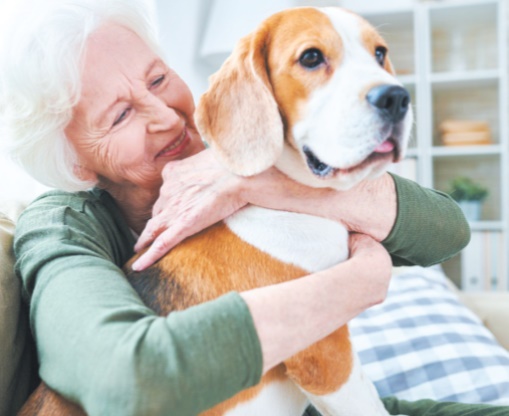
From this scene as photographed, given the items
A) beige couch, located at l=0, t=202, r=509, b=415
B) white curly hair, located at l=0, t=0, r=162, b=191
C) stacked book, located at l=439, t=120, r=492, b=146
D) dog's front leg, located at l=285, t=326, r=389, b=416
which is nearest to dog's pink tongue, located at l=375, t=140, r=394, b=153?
dog's front leg, located at l=285, t=326, r=389, b=416

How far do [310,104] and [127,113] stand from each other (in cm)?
42

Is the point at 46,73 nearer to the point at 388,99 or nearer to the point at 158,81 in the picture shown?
the point at 158,81

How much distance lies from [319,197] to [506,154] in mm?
3312

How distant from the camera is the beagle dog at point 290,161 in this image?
0.94 meters

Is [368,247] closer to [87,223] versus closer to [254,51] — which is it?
[254,51]

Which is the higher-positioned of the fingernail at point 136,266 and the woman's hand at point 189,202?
the woman's hand at point 189,202

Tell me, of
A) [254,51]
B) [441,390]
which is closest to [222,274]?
[254,51]

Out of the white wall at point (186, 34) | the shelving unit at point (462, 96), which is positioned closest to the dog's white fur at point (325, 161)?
the white wall at point (186, 34)

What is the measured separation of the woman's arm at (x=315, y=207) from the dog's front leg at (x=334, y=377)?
0.22 meters

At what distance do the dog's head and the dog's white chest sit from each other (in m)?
0.08

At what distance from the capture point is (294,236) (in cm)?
100

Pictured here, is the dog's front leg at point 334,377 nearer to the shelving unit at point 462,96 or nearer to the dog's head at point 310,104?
the dog's head at point 310,104

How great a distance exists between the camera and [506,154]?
3.93 metres

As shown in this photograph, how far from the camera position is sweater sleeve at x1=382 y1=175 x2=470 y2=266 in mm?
1101
